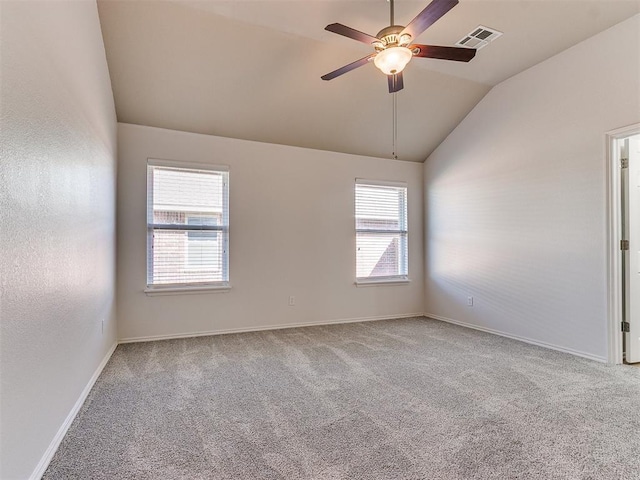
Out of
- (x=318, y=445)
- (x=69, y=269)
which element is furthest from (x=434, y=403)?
(x=69, y=269)

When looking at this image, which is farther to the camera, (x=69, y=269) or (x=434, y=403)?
(x=434, y=403)

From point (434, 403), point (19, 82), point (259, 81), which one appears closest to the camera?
point (19, 82)

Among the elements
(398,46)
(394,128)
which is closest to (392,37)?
(398,46)

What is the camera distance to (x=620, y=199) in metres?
3.31

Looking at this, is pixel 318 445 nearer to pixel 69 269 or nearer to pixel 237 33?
pixel 69 269

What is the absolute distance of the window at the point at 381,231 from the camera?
17.4 ft

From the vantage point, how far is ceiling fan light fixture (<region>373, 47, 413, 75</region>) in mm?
2455

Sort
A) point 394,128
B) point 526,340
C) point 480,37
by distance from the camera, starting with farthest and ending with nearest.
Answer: point 394,128 < point 526,340 < point 480,37

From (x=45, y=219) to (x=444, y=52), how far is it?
2726mm

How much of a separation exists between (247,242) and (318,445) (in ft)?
9.89

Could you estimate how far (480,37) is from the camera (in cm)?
341

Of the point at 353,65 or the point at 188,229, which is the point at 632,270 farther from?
the point at 188,229

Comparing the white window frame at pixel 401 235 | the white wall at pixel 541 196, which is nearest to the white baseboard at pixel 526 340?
the white wall at pixel 541 196

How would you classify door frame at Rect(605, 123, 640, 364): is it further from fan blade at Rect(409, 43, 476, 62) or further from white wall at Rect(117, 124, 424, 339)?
white wall at Rect(117, 124, 424, 339)
